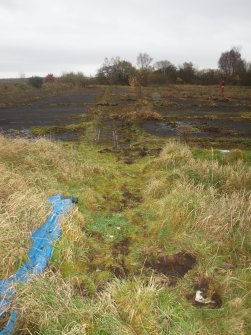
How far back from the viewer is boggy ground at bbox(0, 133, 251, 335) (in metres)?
2.87

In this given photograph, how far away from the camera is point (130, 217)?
16.7ft

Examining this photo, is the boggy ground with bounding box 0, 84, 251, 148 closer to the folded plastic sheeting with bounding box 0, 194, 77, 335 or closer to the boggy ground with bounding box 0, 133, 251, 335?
the boggy ground with bounding box 0, 133, 251, 335

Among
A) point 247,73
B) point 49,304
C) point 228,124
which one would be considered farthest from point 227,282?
point 247,73

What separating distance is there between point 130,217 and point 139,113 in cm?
964

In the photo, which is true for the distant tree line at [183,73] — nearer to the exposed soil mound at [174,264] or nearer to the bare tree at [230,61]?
the bare tree at [230,61]

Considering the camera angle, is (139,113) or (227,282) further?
(139,113)

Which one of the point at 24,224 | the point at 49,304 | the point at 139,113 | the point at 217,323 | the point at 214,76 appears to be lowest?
the point at 217,323

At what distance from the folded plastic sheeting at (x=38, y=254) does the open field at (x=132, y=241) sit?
0.08 m

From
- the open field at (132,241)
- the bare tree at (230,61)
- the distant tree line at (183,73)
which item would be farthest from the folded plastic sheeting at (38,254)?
the bare tree at (230,61)

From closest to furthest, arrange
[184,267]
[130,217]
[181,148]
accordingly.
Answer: [184,267], [130,217], [181,148]

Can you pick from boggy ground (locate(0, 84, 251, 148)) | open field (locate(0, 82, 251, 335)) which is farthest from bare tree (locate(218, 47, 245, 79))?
open field (locate(0, 82, 251, 335))

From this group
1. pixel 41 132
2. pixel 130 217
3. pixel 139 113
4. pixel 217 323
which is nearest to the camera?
pixel 217 323

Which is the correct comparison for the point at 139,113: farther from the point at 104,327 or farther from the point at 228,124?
the point at 104,327

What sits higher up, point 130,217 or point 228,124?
point 228,124
